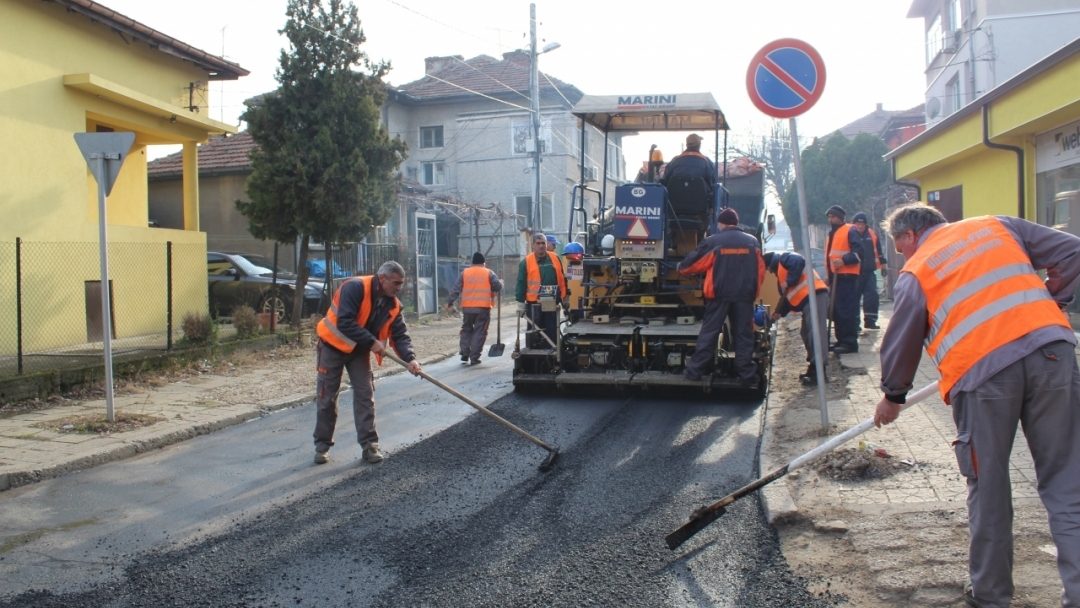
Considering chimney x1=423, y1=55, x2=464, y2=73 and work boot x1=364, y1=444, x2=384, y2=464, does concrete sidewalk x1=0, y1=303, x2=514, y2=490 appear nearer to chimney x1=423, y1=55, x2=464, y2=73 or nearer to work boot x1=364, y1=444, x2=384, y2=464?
work boot x1=364, y1=444, x2=384, y2=464

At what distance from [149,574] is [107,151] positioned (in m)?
4.70

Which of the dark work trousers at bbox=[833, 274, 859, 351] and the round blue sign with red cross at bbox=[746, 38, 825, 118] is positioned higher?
the round blue sign with red cross at bbox=[746, 38, 825, 118]

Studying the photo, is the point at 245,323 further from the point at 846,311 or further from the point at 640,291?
the point at 846,311

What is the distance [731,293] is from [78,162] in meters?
8.62

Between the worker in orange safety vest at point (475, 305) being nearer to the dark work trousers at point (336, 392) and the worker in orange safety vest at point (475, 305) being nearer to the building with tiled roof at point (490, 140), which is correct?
the dark work trousers at point (336, 392)

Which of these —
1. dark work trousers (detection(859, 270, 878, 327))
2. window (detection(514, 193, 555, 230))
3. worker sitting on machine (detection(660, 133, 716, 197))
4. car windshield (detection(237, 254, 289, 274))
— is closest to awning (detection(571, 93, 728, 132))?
worker sitting on machine (detection(660, 133, 716, 197))

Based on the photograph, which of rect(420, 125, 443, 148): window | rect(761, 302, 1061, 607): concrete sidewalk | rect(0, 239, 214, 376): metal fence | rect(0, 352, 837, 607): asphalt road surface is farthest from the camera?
rect(420, 125, 443, 148): window

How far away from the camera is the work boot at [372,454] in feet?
20.4

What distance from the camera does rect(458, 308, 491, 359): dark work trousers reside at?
11578 mm

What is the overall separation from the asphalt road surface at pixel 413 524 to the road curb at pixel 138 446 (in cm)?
13

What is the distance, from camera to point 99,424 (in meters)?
7.32

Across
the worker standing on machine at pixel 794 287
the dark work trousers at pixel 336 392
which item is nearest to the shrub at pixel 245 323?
the dark work trousers at pixel 336 392

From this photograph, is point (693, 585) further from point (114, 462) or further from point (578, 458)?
point (114, 462)

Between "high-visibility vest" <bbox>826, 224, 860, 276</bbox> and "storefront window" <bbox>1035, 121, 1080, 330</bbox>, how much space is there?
7.78 ft
